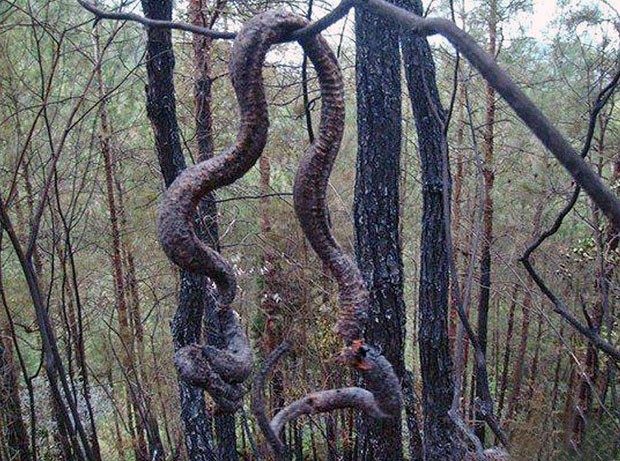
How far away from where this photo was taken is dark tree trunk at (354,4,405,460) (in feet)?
9.80

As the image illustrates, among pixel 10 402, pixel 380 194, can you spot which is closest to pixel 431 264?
pixel 380 194

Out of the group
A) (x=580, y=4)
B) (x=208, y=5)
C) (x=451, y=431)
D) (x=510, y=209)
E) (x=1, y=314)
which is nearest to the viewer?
(x=451, y=431)

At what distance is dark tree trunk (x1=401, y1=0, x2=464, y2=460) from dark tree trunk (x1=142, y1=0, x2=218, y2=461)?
131 centimetres

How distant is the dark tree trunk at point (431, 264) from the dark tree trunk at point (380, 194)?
124 mm

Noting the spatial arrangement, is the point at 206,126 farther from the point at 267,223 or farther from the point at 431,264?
the point at 267,223

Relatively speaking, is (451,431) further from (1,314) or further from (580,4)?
(580,4)

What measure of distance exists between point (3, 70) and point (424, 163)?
3315 mm

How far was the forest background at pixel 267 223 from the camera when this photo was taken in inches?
140

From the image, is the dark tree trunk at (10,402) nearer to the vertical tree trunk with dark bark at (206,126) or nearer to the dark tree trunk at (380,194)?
the vertical tree trunk with dark bark at (206,126)

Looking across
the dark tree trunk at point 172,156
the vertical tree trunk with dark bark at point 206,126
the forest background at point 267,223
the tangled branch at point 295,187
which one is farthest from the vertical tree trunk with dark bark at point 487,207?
the tangled branch at point 295,187

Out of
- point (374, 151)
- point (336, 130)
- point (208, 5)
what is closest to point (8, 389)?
point (208, 5)

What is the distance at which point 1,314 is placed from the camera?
5672 millimetres

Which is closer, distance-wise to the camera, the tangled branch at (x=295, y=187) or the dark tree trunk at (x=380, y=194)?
the tangled branch at (x=295, y=187)

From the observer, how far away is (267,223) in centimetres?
716
